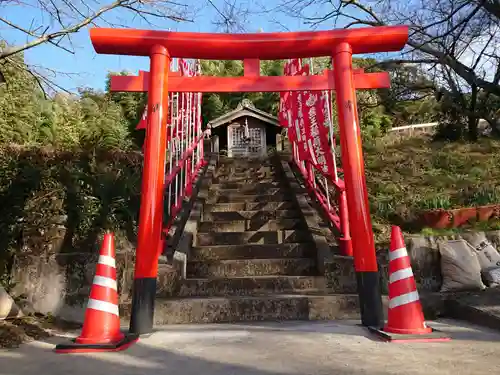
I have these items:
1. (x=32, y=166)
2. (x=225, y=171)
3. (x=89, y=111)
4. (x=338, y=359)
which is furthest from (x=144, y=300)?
(x=89, y=111)

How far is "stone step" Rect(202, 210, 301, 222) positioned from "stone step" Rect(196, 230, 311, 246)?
58 cm

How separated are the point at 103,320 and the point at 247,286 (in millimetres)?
1729

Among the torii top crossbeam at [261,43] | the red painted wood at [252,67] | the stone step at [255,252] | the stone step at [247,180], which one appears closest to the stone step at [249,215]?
the stone step at [255,252]

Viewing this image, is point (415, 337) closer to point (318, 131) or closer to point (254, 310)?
point (254, 310)

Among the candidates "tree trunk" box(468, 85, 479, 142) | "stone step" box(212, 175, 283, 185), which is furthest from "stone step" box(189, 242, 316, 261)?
"tree trunk" box(468, 85, 479, 142)

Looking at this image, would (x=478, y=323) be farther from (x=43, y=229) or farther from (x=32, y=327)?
(x=43, y=229)

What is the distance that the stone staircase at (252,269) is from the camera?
3.87 metres

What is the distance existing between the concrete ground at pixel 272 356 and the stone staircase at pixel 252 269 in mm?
487

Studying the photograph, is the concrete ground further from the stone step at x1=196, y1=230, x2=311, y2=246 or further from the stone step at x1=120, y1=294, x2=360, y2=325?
the stone step at x1=196, y1=230, x2=311, y2=246

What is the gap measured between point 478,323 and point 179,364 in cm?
277

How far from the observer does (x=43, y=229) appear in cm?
462

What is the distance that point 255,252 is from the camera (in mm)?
5102

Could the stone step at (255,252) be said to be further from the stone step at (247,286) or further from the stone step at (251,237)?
the stone step at (247,286)

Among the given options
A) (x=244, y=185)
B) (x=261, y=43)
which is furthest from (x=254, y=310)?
(x=244, y=185)
